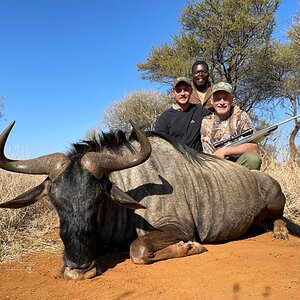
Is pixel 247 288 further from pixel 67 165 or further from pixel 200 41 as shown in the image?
pixel 200 41

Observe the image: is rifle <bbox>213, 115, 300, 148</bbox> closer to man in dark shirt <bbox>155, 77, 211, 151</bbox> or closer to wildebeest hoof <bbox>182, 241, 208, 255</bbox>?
man in dark shirt <bbox>155, 77, 211, 151</bbox>

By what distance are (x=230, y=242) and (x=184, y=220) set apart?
2.75ft

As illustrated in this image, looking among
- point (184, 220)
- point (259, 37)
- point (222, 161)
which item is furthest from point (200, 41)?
point (184, 220)

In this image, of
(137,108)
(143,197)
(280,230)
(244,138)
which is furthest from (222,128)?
(137,108)

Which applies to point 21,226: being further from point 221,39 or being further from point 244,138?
point 221,39

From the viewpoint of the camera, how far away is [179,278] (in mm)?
3199

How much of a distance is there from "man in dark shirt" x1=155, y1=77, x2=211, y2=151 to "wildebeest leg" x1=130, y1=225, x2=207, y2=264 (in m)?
2.51

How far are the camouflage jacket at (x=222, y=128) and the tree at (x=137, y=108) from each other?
15372 mm

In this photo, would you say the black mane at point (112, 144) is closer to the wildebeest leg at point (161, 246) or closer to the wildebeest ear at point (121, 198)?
the wildebeest ear at point (121, 198)

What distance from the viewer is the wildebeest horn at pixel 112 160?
3535 millimetres

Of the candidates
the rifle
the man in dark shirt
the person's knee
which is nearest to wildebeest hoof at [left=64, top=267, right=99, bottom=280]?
the person's knee

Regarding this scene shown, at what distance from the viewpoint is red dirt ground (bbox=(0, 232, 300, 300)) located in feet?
9.56

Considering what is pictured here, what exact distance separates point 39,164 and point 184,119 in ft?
10.3

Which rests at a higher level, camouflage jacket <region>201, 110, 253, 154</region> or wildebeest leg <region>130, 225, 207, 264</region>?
camouflage jacket <region>201, 110, 253, 154</region>
